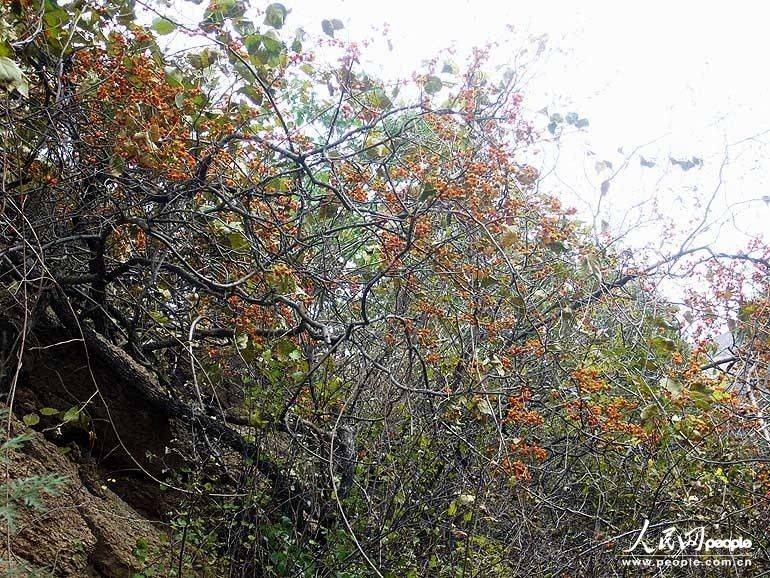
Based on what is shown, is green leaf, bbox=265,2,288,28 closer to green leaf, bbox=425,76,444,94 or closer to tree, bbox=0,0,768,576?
tree, bbox=0,0,768,576

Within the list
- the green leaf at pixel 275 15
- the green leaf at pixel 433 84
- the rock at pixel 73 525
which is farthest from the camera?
the green leaf at pixel 433 84

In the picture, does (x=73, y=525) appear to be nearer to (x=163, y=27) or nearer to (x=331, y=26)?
(x=163, y=27)

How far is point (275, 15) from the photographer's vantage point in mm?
2625

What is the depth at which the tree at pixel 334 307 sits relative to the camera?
2486mm

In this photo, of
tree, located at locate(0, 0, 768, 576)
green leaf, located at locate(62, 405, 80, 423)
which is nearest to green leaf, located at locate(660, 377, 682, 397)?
tree, located at locate(0, 0, 768, 576)

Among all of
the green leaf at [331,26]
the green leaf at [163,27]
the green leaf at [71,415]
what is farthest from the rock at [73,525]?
the green leaf at [331,26]

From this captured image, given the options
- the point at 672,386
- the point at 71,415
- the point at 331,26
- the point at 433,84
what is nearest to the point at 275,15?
the point at 331,26

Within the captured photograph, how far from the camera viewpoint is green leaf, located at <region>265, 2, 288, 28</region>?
262 centimetres

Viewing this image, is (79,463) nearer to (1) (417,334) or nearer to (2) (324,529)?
(2) (324,529)

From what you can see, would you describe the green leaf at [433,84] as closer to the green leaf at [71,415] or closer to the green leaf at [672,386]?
the green leaf at [672,386]

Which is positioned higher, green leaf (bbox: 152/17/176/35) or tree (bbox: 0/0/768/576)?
green leaf (bbox: 152/17/176/35)

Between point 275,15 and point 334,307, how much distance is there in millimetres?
1141

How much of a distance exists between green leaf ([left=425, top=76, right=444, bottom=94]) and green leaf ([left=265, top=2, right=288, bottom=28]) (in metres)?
0.61

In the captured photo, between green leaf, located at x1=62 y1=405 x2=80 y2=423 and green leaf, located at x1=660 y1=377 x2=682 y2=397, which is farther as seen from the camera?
green leaf, located at x1=62 y1=405 x2=80 y2=423
